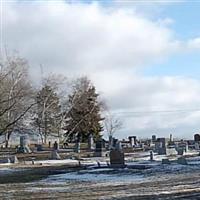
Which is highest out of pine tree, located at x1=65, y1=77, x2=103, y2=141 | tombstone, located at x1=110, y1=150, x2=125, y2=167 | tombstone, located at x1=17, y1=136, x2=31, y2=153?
pine tree, located at x1=65, y1=77, x2=103, y2=141

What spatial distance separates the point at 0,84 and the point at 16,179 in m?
30.8

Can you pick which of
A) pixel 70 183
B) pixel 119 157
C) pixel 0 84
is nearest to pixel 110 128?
pixel 0 84

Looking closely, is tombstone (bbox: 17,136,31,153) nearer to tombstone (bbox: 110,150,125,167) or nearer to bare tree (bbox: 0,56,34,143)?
bare tree (bbox: 0,56,34,143)

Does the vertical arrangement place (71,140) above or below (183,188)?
above

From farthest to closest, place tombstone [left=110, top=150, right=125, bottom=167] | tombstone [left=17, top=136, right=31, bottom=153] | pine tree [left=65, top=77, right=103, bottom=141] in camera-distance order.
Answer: pine tree [left=65, top=77, right=103, bottom=141] < tombstone [left=17, top=136, right=31, bottom=153] < tombstone [left=110, top=150, right=125, bottom=167]

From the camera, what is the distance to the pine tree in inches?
2985

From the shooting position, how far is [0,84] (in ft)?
176

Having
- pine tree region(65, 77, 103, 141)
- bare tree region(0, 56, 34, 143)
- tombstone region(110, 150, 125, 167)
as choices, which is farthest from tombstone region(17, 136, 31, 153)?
pine tree region(65, 77, 103, 141)

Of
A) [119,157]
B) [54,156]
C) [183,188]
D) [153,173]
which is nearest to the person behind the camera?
[183,188]

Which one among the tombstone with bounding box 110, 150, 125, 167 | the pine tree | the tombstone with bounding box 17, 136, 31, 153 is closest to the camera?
the tombstone with bounding box 110, 150, 125, 167

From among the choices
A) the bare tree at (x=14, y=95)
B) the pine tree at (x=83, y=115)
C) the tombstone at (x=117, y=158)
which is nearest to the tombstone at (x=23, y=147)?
the bare tree at (x=14, y=95)

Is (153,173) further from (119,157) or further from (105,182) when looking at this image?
(119,157)

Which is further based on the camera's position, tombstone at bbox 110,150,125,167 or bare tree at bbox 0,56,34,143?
bare tree at bbox 0,56,34,143

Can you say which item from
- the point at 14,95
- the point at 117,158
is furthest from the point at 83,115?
the point at 117,158
